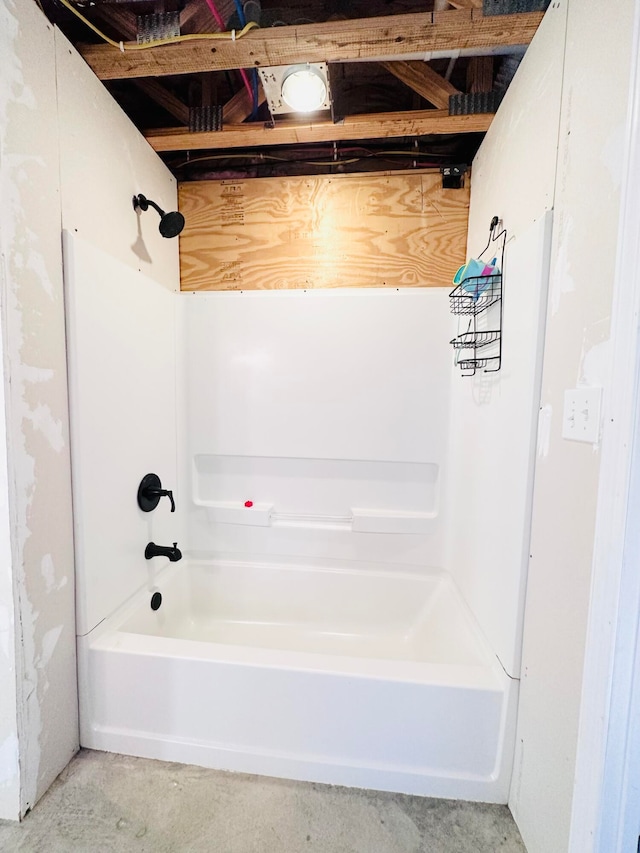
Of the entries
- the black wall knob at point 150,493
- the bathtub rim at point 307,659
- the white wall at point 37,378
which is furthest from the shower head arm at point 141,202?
the bathtub rim at point 307,659

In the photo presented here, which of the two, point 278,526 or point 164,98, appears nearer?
point 164,98

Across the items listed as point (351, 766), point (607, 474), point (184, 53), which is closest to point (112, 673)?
point (351, 766)

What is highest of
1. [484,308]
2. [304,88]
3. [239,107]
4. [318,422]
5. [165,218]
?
[239,107]

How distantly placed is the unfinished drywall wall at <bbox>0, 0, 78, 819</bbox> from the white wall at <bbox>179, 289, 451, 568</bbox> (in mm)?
701

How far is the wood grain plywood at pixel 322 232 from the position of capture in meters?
1.64

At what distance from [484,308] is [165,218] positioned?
1339mm

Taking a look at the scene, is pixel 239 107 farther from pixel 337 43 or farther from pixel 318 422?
pixel 318 422

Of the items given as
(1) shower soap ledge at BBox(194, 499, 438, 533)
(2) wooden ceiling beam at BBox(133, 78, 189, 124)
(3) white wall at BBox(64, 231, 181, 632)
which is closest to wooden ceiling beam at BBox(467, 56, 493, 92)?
(2) wooden ceiling beam at BBox(133, 78, 189, 124)

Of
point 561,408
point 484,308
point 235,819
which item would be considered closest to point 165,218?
point 484,308

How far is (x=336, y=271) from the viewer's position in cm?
171

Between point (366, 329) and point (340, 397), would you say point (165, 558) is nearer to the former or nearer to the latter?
point (340, 397)

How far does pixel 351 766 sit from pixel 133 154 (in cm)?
238

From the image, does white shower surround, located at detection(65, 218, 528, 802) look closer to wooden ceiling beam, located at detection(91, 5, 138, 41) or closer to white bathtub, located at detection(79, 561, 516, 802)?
white bathtub, located at detection(79, 561, 516, 802)

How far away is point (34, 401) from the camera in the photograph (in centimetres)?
96
